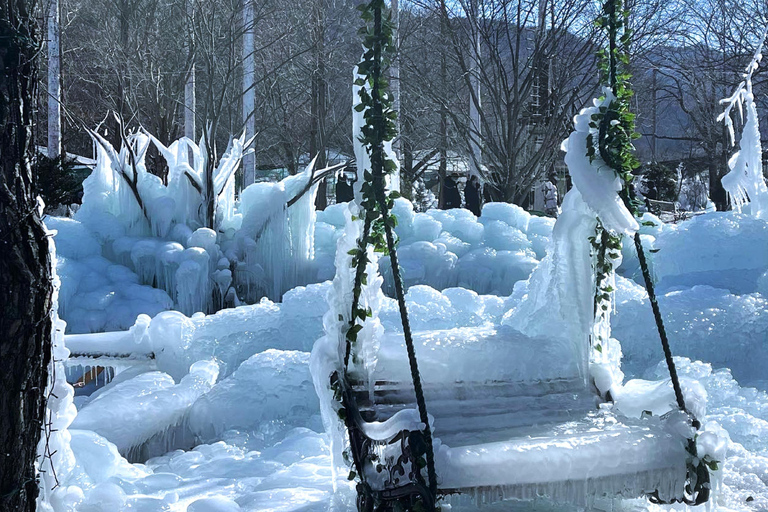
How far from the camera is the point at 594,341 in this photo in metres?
4.50

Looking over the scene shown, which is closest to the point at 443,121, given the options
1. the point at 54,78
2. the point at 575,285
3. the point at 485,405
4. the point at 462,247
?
the point at 462,247

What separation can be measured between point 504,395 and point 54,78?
47.2 feet

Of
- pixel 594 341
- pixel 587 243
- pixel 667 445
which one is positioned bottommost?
pixel 667 445

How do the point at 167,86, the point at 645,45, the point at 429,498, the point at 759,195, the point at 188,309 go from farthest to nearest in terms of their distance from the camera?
the point at 167,86 → the point at 645,45 → the point at 759,195 → the point at 188,309 → the point at 429,498

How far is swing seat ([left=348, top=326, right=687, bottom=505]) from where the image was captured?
3.48m

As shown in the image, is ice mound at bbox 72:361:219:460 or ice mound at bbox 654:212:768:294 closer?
ice mound at bbox 72:361:219:460

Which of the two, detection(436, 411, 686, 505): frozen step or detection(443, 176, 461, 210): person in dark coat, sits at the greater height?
detection(443, 176, 461, 210): person in dark coat

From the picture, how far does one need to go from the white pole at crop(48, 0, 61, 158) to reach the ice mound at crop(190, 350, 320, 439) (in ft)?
32.6

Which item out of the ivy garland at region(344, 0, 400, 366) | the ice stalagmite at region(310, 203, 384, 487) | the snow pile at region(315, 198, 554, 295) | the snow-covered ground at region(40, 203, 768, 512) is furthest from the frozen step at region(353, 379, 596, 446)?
the snow pile at region(315, 198, 554, 295)

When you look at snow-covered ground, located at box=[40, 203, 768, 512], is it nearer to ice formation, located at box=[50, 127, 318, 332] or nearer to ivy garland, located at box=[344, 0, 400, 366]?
ice formation, located at box=[50, 127, 318, 332]

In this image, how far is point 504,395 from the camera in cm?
430

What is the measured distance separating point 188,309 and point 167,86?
A: 30.7 ft

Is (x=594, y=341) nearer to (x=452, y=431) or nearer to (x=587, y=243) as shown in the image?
(x=587, y=243)

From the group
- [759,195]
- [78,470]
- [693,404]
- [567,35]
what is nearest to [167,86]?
[567,35]
